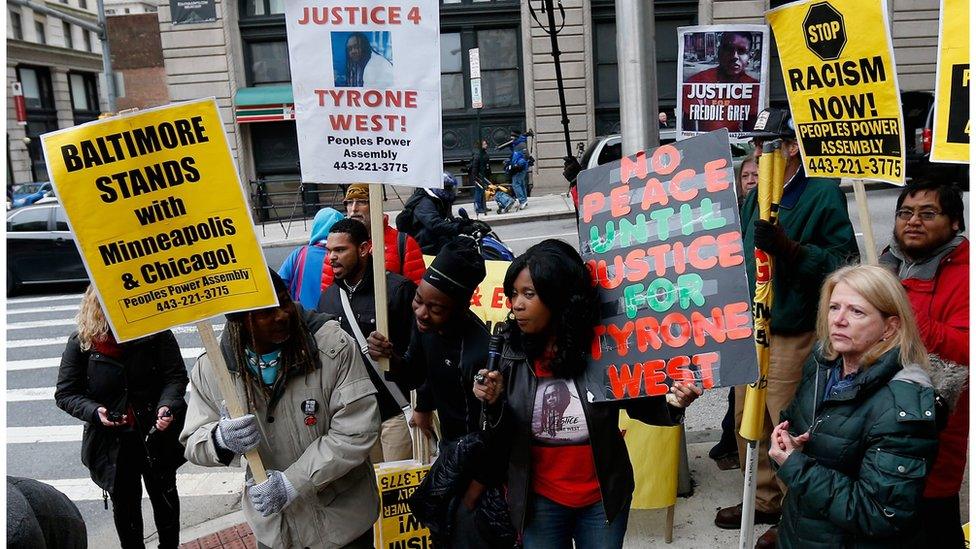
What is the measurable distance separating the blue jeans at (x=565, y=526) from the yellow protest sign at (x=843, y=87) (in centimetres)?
183

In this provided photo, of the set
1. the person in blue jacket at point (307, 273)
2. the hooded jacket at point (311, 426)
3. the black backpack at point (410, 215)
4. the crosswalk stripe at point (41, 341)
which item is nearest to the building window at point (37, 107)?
the crosswalk stripe at point (41, 341)

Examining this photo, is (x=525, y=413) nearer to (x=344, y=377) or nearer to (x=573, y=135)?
(x=344, y=377)

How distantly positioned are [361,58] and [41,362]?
7837 mm

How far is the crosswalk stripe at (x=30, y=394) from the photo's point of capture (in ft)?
26.9

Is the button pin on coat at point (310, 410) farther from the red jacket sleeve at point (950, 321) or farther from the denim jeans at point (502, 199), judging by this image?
the denim jeans at point (502, 199)

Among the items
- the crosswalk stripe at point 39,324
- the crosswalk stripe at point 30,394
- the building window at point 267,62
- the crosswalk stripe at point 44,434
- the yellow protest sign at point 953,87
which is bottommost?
the crosswalk stripe at point 44,434

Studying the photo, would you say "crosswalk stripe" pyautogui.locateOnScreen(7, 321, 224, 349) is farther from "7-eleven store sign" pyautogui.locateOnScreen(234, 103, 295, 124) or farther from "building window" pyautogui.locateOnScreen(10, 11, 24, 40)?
"building window" pyautogui.locateOnScreen(10, 11, 24, 40)

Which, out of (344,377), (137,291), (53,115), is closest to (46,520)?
(137,291)

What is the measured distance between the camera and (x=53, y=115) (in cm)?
4384

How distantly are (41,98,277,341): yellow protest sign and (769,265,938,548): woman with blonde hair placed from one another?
1.98 m

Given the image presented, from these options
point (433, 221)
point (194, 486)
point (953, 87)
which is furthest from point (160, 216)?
point (433, 221)

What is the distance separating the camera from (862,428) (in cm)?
247

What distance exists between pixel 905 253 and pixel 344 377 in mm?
2433

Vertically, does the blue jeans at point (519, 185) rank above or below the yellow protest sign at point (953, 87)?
below
